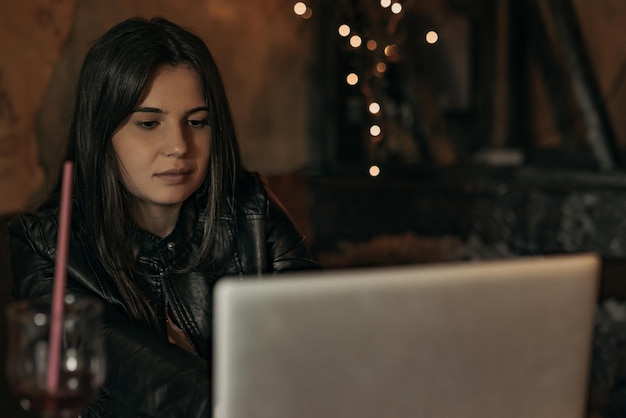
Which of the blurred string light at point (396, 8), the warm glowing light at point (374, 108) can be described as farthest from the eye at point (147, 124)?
the warm glowing light at point (374, 108)

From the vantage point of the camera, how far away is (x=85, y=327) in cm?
101

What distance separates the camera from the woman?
1.70 meters

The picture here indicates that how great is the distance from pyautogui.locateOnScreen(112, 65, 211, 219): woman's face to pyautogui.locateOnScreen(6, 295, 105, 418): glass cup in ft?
2.32

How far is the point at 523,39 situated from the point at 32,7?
8.27ft

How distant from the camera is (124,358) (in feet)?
4.54

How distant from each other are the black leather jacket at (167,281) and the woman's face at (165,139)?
0.13 meters

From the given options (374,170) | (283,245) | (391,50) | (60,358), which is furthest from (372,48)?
(60,358)

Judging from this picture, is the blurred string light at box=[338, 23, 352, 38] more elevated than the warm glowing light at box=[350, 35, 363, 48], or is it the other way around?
the blurred string light at box=[338, 23, 352, 38]

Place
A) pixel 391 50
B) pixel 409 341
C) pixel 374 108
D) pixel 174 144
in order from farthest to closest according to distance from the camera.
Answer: pixel 391 50 < pixel 374 108 < pixel 174 144 < pixel 409 341

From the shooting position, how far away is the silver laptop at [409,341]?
34.0 inches

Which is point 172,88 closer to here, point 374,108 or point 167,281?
point 167,281

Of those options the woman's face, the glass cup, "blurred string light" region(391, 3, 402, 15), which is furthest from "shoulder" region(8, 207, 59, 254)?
"blurred string light" region(391, 3, 402, 15)

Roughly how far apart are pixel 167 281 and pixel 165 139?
0.89ft

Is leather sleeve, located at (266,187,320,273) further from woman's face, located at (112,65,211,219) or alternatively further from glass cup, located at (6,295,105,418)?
glass cup, located at (6,295,105,418)
